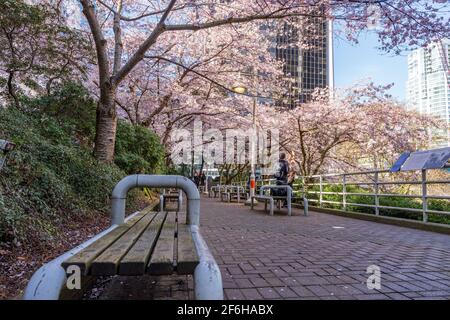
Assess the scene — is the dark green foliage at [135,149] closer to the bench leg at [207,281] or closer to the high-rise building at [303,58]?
the high-rise building at [303,58]

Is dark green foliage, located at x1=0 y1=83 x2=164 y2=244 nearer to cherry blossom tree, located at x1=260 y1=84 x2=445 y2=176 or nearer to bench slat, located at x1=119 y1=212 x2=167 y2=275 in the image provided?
bench slat, located at x1=119 y1=212 x2=167 y2=275

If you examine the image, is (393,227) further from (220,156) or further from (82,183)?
(220,156)

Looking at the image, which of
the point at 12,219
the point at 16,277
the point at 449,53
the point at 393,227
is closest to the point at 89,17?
the point at 12,219

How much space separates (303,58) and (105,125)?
2026 cm

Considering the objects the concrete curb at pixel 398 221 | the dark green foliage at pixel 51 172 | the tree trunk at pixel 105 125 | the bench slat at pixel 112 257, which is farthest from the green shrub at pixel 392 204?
the bench slat at pixel 112 257

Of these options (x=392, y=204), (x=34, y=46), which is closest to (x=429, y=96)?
(x=392, y=204)

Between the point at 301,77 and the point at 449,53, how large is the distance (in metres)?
16.5

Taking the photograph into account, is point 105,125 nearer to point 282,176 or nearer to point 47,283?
point 282,176

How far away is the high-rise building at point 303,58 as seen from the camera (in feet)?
41.9

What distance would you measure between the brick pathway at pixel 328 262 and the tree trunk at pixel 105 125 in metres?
3.18

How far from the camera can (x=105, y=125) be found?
789 centimetres

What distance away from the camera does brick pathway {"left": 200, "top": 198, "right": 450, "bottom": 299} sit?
284 cm

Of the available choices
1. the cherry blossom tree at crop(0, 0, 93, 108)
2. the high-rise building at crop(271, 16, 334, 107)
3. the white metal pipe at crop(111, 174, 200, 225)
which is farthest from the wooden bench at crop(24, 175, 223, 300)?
the high-rise building at crop(271, 16, 334, 107)

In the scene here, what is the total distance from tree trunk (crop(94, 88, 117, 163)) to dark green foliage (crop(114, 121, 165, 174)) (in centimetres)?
219
